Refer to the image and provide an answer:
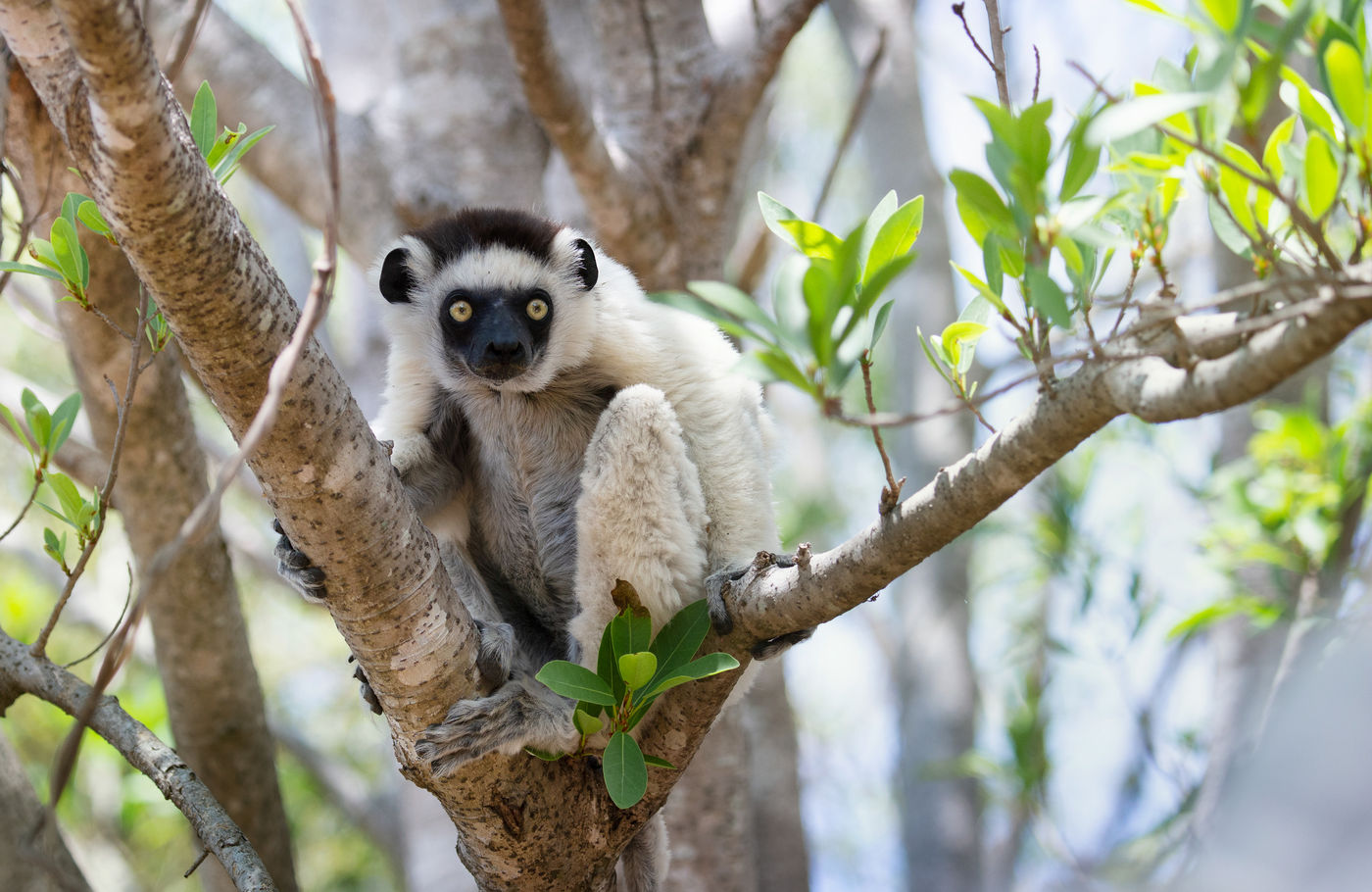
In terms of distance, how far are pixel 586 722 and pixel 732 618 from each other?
0.48 m

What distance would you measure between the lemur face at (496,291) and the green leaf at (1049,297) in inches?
88.2

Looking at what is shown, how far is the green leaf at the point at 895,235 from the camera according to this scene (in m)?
2.07

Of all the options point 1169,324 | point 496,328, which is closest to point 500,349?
point 496,328

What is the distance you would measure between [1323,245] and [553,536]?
262cm

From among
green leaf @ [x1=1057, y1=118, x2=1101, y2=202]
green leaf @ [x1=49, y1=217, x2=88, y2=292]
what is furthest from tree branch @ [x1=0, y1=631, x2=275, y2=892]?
green leaf @ [x1=1057, y1=118, x2=1101, y2=202]

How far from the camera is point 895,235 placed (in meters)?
2.09

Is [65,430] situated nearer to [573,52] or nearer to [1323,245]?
[1323,245]

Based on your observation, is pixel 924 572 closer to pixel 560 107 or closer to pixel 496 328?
pixel 560 107

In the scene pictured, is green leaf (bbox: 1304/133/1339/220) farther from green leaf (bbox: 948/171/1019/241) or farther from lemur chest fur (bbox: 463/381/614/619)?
lemur chest fur (bbox: 463/381/614/619)

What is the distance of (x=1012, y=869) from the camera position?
895 centimetres

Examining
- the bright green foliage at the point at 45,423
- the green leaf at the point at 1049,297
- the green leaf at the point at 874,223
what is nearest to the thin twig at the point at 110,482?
the bright green foliage at the point at 45,423

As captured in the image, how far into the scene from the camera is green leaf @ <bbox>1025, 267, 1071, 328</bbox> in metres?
1.76

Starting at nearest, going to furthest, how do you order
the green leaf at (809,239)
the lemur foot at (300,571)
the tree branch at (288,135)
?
the green leaf at (809,239)
the lemur foot at (300,571)
the tree branch at (288,135)

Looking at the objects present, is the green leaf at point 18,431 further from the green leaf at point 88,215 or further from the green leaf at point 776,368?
the green leaf at point 776,368
